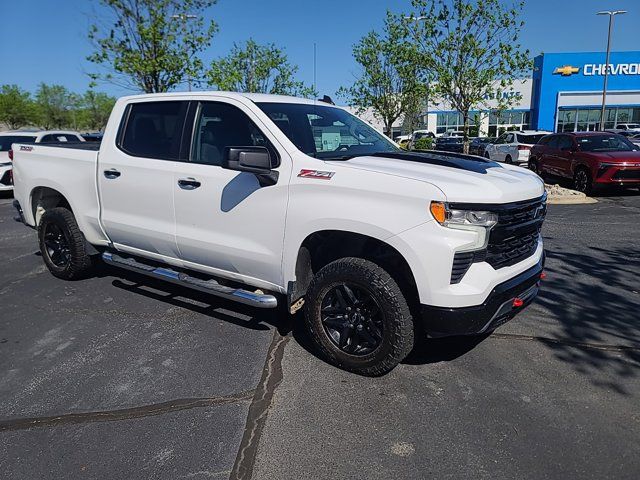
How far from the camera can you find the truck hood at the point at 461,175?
10.0ft

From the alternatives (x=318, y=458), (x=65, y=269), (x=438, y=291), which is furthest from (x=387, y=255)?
(x=65, y=269)

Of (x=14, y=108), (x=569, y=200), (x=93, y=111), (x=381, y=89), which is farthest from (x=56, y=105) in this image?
(x=569, y=200)

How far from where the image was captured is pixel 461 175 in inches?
129

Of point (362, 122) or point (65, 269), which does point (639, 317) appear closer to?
point (362, 122)

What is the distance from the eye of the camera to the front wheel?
10.8ft

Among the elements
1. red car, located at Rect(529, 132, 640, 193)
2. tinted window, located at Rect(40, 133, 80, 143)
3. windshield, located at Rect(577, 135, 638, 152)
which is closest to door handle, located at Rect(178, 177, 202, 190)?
tinted window, located at Rect(40, 133, 80, 143)

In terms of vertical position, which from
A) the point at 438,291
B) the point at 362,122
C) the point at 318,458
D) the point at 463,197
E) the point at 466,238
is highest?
the point at 362,122

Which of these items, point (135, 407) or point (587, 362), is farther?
point (587, 362)

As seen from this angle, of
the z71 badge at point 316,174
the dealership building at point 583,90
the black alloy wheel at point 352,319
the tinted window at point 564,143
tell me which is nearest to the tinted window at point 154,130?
the z71 badge at point 316,174

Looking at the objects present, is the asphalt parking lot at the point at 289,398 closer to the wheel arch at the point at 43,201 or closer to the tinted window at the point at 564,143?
the wheel arch at the point at 43,201

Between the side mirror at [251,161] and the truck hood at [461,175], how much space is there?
0.45m

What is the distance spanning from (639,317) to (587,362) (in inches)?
47.2

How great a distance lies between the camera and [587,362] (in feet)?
12.3

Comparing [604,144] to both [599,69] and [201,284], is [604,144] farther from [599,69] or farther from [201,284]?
[599,69]
